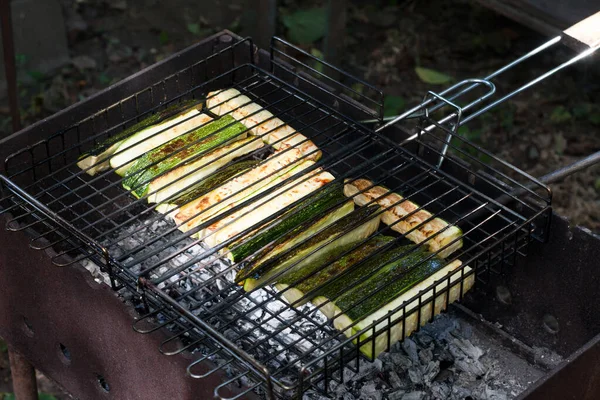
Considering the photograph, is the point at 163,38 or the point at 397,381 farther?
the point at 163,38

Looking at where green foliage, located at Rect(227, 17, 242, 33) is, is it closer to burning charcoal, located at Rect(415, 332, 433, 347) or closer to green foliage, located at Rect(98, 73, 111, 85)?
green foliage, located at Rect(98, 73, 111, 85)

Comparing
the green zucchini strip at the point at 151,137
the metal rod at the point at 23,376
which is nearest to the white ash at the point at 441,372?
the green zucchini strip at the point at 151,137

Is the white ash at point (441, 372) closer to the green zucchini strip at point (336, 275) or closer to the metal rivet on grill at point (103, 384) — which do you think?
the green zucchini strip at point (336, 275)

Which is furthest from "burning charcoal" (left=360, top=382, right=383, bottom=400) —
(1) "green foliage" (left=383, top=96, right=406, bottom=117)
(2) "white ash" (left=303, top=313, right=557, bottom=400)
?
(1) "green foliage" (left=383, top=96, right=406, bottom=117)

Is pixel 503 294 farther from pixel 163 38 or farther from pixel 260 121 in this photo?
pixel 163 38

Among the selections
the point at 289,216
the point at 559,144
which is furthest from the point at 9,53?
the point at 559,144
